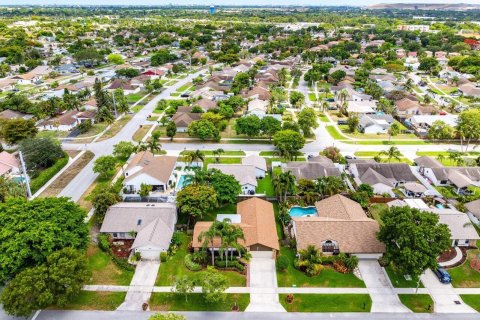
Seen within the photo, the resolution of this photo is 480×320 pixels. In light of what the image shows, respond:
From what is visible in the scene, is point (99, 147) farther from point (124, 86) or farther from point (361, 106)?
point (361, 106)

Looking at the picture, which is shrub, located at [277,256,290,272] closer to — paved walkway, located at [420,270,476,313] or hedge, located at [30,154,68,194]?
paved walkway, located at [420,270,476,313]

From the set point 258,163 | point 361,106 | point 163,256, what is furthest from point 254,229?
point 361,106

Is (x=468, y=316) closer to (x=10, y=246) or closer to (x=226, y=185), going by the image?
(x=226, y=185)

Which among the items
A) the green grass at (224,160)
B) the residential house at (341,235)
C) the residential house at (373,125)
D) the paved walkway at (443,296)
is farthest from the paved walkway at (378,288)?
the residential house at (373,125)

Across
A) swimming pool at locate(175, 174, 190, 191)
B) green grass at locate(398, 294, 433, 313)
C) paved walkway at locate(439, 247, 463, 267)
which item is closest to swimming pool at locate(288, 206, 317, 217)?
paved walkway at locate(439, 247, 463, 267)

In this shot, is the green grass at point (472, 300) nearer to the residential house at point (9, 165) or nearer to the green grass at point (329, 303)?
the green grass at point (329, 303)

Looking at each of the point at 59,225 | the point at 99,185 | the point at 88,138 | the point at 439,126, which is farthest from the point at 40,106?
the point at 439,126
